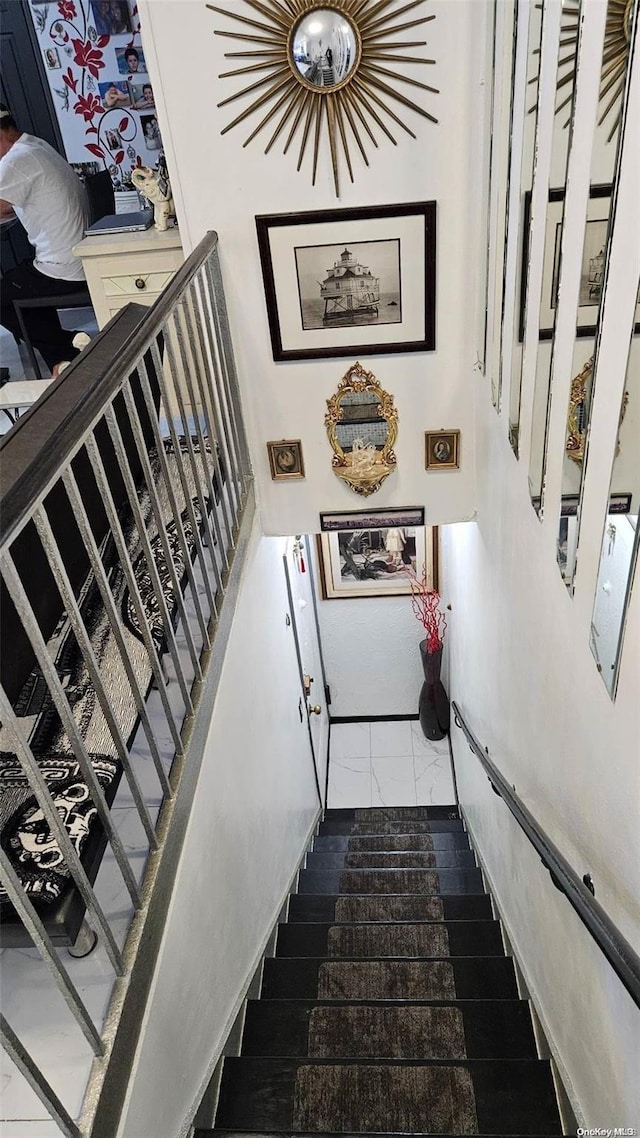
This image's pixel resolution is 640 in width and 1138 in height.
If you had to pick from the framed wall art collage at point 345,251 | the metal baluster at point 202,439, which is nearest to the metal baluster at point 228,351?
the framed wall art collage at point 345,251

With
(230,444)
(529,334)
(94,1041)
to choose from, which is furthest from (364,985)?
(529,334)

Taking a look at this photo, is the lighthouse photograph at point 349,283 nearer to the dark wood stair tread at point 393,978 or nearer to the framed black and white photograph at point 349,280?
the framed black and white photograph at point 349,280

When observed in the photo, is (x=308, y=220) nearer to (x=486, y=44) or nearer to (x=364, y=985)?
(x=486, y=44)

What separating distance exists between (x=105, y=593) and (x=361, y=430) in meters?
2.16

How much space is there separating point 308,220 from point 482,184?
652 mm

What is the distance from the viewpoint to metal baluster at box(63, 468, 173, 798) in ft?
4.33

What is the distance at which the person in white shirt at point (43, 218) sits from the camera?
4164mm

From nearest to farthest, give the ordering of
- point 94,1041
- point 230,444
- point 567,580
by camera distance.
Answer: point 94,1041, point 567,580, point 230,444

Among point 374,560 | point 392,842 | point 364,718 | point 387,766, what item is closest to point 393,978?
point 392,842

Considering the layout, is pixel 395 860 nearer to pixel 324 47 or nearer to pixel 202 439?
pixel 202 439

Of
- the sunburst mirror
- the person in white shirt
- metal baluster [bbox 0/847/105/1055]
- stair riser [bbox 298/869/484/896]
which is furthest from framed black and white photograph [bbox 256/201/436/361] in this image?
stair riser [bbox 298/869/484/896]

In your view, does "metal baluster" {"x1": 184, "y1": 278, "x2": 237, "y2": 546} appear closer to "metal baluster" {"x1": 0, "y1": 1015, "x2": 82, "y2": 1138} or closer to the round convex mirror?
the round convex mirror

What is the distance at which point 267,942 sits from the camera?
331 cm

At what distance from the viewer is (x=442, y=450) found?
3.42 metres
